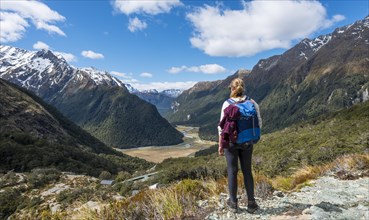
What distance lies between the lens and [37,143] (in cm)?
9212

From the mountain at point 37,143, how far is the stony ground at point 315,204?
72.1 m

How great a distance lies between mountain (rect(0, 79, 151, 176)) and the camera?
248 feet

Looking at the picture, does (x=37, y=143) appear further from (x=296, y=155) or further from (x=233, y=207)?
(x=233, y=207)

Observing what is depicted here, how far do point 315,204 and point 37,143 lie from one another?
9742cm

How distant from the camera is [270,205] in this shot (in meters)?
7.41

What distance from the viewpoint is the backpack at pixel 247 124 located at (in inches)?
265

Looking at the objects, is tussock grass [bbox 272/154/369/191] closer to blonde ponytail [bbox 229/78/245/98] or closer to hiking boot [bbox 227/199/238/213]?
hiking boot [bbox 227/199/238/213]

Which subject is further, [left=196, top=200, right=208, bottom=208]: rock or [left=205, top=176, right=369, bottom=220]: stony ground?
[left=196, top=200, right=208, bottom=208]: rock

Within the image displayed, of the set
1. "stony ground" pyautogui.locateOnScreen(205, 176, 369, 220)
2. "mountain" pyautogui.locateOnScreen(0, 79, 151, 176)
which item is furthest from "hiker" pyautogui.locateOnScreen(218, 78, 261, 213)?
"mountain" pyautogui.locateOnScreen(0, 79, 151, 176)

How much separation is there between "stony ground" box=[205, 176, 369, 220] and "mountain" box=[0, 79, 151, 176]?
72.1 metres

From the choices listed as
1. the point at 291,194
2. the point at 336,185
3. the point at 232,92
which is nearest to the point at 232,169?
the point at 232,92

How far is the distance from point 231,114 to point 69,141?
134088 mm

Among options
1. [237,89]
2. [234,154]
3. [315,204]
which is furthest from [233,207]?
[237,89]

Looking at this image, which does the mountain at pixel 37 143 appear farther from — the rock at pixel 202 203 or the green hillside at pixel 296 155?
the rock at pixel 202 203
